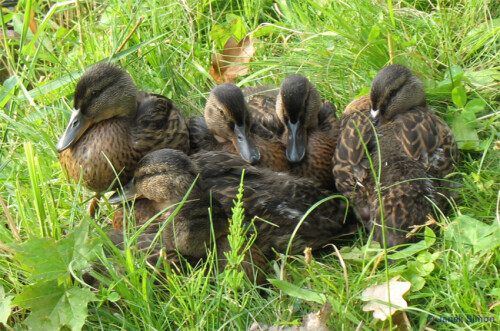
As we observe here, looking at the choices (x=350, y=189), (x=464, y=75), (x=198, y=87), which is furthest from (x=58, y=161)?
(x=464, y=75)

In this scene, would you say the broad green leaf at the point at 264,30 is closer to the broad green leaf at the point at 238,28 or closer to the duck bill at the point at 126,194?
the broad green leaf at the point at 238,28

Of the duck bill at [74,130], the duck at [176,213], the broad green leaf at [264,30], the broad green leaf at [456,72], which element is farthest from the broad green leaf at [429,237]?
the broad green leaf at [264,30]

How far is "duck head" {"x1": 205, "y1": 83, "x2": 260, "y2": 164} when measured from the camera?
4250mm

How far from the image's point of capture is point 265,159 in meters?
4.30

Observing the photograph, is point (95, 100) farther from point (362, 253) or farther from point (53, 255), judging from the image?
point (362, 253)

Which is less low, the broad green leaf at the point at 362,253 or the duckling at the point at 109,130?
the duckling at the point at 109,130

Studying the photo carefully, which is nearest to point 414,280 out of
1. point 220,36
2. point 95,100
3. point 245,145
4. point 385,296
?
point 385,296

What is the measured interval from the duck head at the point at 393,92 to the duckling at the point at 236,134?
68cm

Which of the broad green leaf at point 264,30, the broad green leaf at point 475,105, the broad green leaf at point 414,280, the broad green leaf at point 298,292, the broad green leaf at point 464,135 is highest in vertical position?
the broad green leaf at point 264,30

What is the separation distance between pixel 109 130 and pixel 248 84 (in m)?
1.37

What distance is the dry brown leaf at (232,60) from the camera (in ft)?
16.9

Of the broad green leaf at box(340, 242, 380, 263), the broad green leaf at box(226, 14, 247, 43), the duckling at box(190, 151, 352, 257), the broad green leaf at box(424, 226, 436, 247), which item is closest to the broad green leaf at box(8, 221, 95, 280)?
the duckling at box(190, 151, 352, 257)

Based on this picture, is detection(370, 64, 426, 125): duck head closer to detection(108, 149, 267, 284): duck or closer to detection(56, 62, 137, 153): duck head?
detection(108, 149, 267, 284): duck

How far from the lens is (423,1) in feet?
17.1
